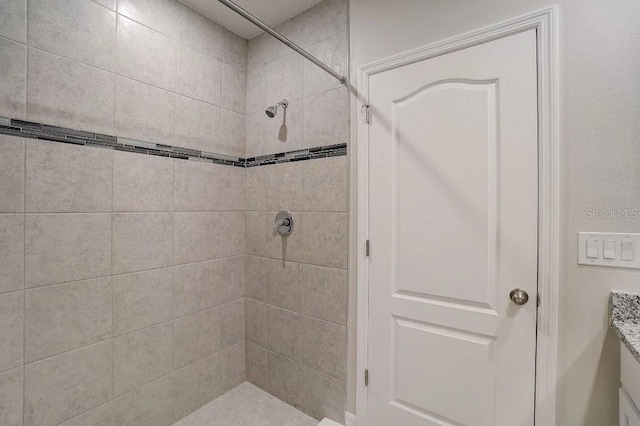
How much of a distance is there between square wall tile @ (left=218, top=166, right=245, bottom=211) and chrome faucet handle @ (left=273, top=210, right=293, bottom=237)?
0.37m

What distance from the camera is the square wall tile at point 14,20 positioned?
1.19 meters

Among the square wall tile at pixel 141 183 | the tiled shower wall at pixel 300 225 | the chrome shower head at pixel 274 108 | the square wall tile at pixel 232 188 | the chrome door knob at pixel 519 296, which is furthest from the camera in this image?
the square wall tile at pixel 232 188

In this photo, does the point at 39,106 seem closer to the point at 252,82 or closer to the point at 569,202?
the point at 252,82

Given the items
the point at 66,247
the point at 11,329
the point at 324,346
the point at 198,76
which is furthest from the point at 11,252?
the point at 324,346

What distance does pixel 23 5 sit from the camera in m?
1.23

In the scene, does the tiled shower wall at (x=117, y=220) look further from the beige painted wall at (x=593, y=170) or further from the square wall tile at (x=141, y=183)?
the beige painted wall at (x=593, y=170)

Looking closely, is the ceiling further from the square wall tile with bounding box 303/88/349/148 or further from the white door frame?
the white door frame

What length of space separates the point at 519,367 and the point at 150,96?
2.22 metres

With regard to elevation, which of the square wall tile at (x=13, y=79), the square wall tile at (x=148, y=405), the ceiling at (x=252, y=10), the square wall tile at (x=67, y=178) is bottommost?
the square wall tile at (x=148, y=405)

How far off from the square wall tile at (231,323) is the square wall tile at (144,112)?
1.16m

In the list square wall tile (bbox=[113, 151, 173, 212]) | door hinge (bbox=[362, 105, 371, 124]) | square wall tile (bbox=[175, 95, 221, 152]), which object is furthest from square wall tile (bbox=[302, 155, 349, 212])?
square wall tile (bbox=[113, 151, 173, 212])

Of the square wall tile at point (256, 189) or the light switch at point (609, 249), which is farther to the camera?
the square wall tile at point (256, 189)

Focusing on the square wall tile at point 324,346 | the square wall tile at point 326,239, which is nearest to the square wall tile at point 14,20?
the square wall tile at point 326,239

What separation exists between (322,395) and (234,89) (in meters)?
2.10
